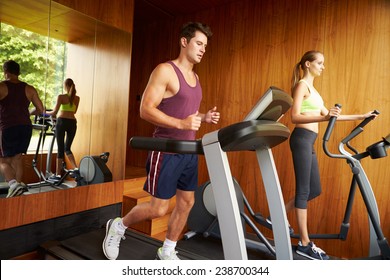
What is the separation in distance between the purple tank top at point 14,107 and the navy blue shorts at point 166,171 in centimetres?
111

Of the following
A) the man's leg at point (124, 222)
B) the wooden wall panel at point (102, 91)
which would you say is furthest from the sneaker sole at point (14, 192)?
the man's leg at point (124, 222)

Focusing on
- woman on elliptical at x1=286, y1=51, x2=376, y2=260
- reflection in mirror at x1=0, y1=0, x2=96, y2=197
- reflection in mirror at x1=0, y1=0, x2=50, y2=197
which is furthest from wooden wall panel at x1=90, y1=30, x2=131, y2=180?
woman on elliptical at x1=286, y1=51, x2=376, y2=260

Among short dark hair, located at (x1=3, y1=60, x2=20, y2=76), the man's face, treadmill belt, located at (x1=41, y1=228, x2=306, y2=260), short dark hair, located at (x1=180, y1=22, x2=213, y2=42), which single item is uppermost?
short dark hair, located at (x1=180, y1=22, x2=213, y2=42)

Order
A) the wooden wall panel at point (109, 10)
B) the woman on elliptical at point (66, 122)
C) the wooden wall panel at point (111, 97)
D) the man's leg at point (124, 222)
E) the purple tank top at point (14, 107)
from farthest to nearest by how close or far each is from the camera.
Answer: the wooden wall panel at point (111, 97) → the wooden wall panel at point (109, 10) → the woman on elliptical at point (66, 122) → the purple tank top at point (14, 107) → the man's leg at point (124, 222)

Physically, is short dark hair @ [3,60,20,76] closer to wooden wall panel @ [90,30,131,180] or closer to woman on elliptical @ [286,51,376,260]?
wooden wall panel @ [90,30,131,180]

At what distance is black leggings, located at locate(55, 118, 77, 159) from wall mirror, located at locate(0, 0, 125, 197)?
0.16 ft

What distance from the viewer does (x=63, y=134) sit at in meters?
2.48

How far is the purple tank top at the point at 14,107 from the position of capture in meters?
2.04

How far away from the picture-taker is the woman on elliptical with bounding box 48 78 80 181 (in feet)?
7.98

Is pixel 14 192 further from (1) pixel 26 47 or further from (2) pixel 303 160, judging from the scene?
(2) pixel 303 160

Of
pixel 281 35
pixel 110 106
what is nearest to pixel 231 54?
pixel 281 35

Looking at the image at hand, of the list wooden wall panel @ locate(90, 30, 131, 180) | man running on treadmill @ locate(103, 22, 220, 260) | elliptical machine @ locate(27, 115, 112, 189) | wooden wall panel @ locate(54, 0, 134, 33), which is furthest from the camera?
wooden wall panel @ locate(90, 30, 131, 180)

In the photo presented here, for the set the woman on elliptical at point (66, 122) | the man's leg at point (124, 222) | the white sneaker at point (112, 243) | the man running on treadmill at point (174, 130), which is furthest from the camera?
the woman on elliptical at point (66, 122)

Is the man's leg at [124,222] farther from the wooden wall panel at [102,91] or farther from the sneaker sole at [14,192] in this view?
the wooden wall panel at [102,91]
